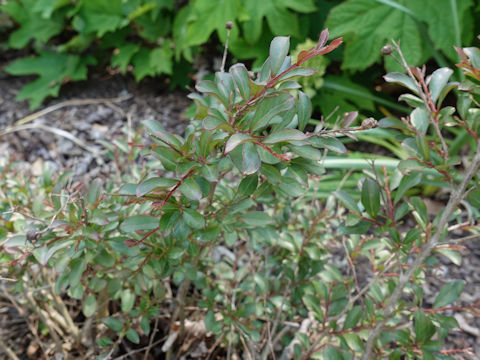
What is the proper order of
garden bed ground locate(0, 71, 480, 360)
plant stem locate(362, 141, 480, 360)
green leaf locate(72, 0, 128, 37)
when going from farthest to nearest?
1. green leaf locate(72, 0, 128, 37)
2. garden bed ground locate(0, 71, 480, 360)
3. plant stem locate(362, 141, 480, 360)

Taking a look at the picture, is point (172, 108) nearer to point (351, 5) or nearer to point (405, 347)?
point (351, 5)

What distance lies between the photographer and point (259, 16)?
1.79m

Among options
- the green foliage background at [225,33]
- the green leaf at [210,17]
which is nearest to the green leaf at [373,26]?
the green foliage background at [225,33]

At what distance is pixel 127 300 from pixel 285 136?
0.55 m

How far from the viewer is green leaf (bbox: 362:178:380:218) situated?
747 mm

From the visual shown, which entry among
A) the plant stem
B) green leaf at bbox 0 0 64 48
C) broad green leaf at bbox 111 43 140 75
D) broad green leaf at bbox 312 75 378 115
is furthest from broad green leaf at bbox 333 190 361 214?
green leaf at bbox 0 0 64 48

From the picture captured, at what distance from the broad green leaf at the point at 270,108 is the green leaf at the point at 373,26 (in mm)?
1204

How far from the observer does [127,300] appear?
928 mm

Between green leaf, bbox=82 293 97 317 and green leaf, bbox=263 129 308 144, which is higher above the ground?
green leaf, bbox=263 129 308 144

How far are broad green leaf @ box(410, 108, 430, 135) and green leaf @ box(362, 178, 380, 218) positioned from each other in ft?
0.39

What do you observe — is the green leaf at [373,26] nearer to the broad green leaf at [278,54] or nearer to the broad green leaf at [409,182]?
the broad green leaf at [409,182]

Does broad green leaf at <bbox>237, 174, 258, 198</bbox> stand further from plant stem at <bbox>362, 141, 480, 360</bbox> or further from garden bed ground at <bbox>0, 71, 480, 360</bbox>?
garden bed ground at <bbox>0, 71, 480, 360</bbox>

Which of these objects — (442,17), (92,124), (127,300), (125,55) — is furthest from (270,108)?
(125,55)

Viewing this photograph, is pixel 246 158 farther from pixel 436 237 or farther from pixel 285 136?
pixel 436 237
